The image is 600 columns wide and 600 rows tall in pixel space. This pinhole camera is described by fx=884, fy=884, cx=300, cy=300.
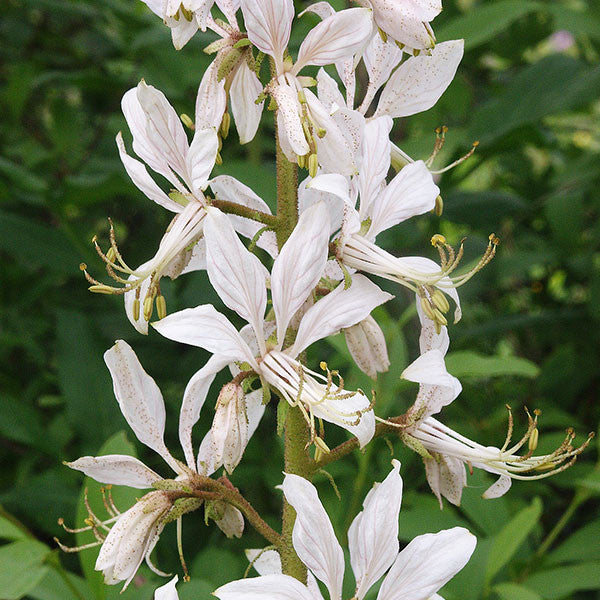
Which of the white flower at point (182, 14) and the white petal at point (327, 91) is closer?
the white flower at point (182, 14)

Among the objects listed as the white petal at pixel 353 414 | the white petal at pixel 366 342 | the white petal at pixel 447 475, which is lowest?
the white petal at pixel 447 475

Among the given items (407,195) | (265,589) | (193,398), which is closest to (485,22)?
(407,195)

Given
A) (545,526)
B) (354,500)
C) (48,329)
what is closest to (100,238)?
(48,329)

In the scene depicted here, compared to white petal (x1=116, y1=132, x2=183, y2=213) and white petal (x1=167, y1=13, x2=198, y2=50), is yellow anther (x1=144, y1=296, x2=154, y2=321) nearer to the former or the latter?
white petal (x1=116, y1=132, x2=183, y2=213)

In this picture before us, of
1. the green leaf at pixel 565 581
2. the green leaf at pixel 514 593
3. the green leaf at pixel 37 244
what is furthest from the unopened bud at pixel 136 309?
the green leaf at pixel 37 244

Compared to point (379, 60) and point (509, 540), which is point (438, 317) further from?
point (509, 540)

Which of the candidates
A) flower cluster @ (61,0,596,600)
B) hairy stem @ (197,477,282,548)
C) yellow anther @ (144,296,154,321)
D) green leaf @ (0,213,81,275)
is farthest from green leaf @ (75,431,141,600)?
green leaf @ (0,213,81,275)

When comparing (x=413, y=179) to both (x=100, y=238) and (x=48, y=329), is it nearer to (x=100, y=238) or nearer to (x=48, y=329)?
(x=48, y=329)

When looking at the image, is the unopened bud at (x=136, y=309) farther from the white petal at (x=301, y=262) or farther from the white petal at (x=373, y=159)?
the white petal at (x=373, y=159)
